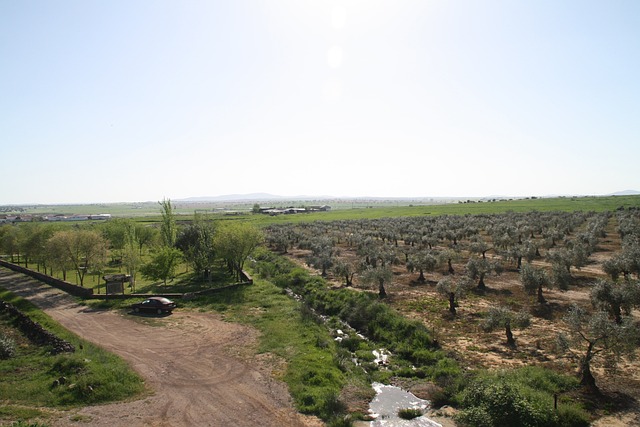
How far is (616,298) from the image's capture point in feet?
95.7

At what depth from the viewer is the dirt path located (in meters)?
19.0

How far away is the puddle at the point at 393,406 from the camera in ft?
62.6

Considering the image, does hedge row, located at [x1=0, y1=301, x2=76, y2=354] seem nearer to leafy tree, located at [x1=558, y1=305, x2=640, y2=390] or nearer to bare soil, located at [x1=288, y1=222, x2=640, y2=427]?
bare soil, located at [x1=288, y1=222, x2=640, y2=427]

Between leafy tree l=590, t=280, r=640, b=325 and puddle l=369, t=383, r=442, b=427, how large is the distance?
19115 millimetres

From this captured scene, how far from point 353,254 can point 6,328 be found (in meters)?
51.8

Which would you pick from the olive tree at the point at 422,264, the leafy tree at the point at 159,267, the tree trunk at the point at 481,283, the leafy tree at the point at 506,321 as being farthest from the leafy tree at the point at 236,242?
the leafy tree at the point at 506,321

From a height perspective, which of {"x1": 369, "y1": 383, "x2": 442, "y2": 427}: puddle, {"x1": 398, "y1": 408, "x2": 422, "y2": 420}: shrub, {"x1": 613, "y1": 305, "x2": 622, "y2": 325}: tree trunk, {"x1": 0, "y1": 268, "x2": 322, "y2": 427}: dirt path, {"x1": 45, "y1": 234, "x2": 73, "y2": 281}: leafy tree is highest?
{"x1": 45, "y1": 234, "x2": 73, "y2": 281}: leafy tree

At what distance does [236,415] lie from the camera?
756 inches

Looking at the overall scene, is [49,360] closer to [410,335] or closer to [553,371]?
[410,335]

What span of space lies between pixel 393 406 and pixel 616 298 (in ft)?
70.2

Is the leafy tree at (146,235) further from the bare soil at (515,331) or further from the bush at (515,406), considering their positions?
the bush at (515,406)

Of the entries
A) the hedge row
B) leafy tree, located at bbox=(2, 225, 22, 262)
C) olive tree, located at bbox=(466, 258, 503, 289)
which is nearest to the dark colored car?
the hedge row

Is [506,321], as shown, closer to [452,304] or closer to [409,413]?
[452,304]

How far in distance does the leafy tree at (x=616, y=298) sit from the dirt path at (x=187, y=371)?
25882 millimetres
